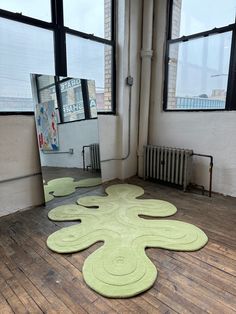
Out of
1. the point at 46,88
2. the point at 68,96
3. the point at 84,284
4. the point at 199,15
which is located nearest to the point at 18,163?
the point at 46,88

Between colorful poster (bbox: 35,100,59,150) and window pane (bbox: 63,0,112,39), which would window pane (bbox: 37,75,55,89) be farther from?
window pane (bbox: 63,0,112,39)

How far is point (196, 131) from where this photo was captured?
3.31 m

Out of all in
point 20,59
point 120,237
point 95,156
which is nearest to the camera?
point 120,237

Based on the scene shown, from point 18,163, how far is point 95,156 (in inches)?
45.4

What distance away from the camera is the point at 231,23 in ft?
9.30

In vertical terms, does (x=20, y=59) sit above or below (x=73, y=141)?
above

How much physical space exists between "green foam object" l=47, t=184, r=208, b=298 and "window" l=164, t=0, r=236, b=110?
1.63 metres

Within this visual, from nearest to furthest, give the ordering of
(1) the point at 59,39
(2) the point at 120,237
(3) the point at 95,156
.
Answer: (2) the point at 120,237, (1) the point at 59,39, (3) the point at 95,156

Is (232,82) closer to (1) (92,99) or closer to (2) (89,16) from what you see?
(1) (92,99)

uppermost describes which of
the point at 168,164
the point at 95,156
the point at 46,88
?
the point at 46,88

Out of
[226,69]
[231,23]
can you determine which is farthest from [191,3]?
[226,69]

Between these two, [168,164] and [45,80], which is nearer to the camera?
[45,80]

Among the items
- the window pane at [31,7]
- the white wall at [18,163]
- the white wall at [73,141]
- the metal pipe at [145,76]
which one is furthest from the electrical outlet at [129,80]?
the white wall at [18,163]

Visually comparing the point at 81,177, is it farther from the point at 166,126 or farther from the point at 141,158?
the point at 166,126
